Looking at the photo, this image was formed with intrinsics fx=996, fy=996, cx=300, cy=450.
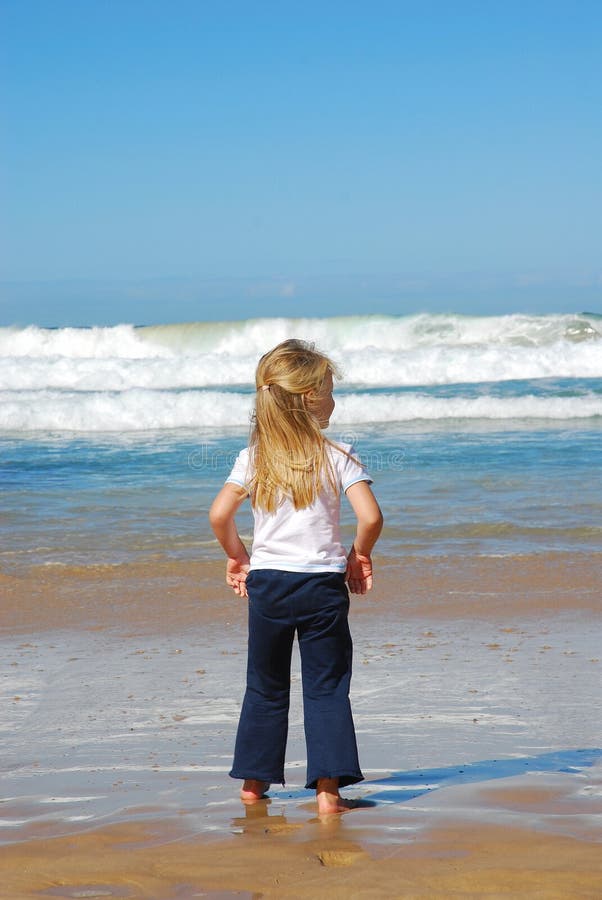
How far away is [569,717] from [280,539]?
1535 millimetres

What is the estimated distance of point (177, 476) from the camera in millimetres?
11086

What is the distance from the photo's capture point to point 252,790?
123 inches

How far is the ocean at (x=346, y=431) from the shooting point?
8.07 meters

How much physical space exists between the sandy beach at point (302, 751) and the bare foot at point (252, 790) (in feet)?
0.17

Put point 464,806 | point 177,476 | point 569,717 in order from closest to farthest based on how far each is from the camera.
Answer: point 464,806 → point 569,717 → point 177,476

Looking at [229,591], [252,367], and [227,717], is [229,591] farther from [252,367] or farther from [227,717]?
[252,367]

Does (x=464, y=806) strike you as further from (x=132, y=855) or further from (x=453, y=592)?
(x=453, y=592)

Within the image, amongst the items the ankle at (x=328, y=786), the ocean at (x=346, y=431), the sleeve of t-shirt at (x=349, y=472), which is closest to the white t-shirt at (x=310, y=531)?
the sleeve of t-shirt at (x=349, y=472)

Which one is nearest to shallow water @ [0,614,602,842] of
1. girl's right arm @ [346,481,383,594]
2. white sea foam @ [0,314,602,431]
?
girl's right arm @ [346,481,383,594]

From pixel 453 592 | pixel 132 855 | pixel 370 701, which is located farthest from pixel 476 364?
pixel 132 855

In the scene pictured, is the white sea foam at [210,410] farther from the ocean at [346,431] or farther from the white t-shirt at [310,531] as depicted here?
the white t-shirt at [310,531]

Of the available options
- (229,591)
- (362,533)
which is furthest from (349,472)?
(229,591)

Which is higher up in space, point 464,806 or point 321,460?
point 321,460

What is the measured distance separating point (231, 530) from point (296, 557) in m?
0.24
